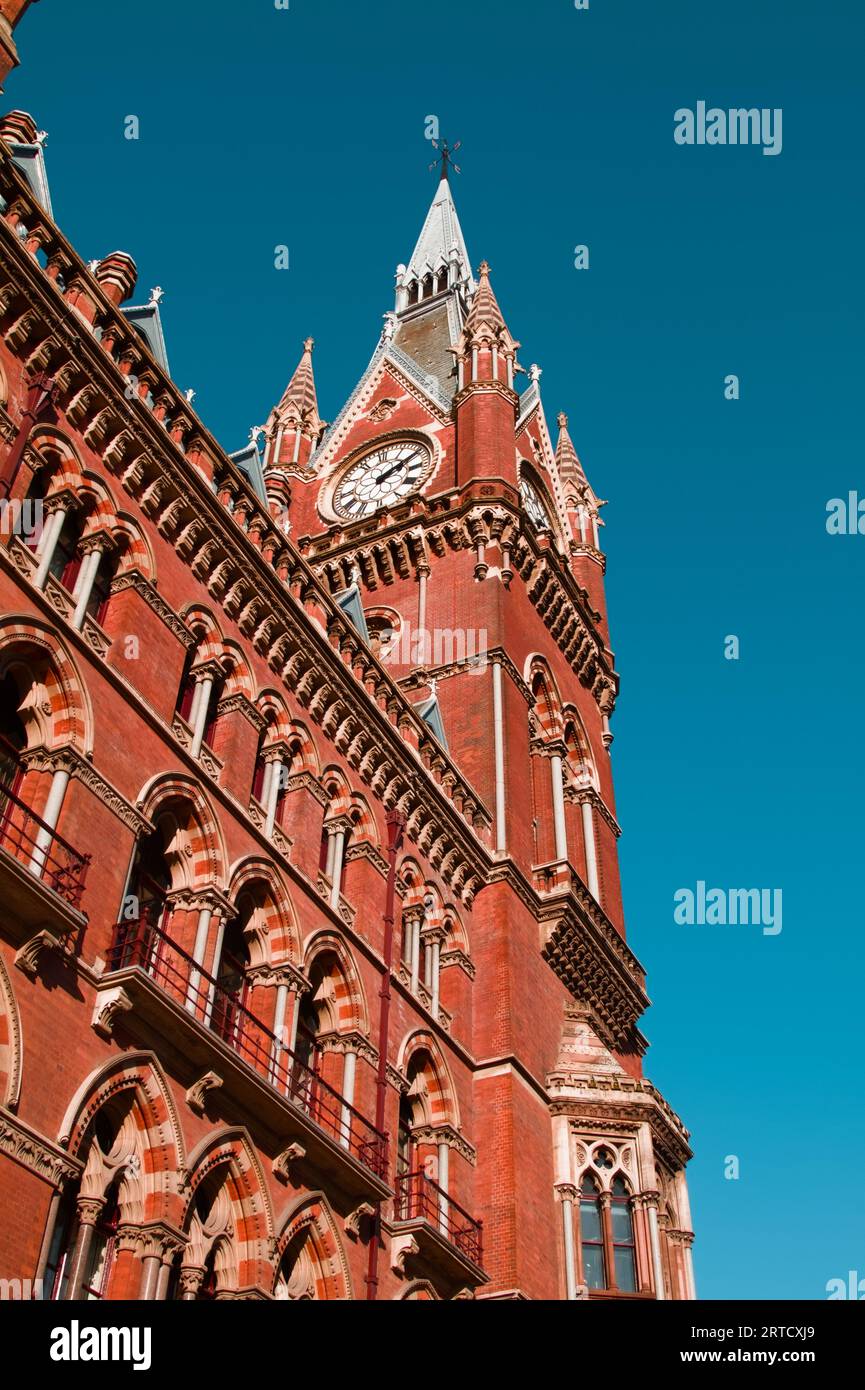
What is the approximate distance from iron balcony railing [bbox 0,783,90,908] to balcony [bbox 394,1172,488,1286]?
8317mm

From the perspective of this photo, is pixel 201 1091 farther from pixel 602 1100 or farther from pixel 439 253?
pixel 439 253

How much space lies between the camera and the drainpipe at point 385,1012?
Result: 20844mm

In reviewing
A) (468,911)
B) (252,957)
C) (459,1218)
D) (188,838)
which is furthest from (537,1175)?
(188,838)

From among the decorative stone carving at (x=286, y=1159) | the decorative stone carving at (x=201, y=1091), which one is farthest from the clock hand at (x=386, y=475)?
the decorative stone carving at (x=201, y=1091)

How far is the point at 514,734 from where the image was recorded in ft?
112

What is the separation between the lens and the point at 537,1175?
26391mm

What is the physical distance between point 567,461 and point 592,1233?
30.0m

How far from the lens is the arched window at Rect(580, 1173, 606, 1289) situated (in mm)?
26109

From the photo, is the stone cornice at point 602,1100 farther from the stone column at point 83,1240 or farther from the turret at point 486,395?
the turret at point 486,395

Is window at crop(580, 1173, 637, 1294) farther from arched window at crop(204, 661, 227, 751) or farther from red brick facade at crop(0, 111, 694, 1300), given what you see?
arched window at crop(204, 661, 227, 751)

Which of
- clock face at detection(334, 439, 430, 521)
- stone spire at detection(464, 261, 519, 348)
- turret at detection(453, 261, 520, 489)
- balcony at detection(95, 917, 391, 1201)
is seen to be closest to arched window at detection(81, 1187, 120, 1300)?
balcony at detection(95, 917, 391, 1201)

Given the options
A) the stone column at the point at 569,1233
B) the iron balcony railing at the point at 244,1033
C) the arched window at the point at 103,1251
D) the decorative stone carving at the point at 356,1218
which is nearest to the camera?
the arched window at the point at 103,1251

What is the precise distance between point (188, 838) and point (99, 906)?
3038 millimetres
